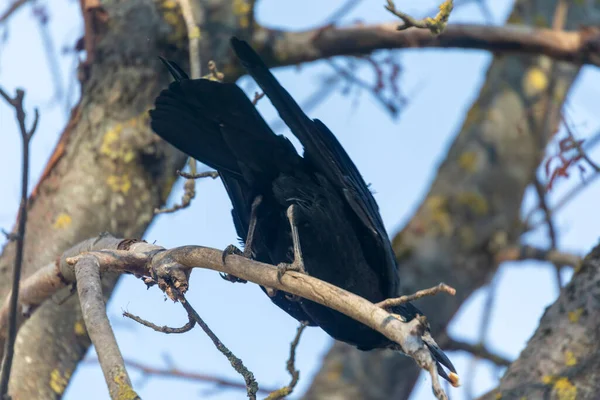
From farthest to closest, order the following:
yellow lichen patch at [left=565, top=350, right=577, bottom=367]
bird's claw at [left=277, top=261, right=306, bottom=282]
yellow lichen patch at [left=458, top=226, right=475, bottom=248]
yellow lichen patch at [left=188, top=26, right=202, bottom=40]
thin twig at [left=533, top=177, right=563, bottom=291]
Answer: yellow lichen patch at [left=458, top=226, right=475, bottom=248] → thin twig at [left=533, top=177, right=563, bottom=291] → yellow lichen patch at [left=188, top=26, right=202, bottom=40] → yellow lichen patch at [left=565, top=350, right=577, bottom=367] → bird's claw at [left=277, top=261, right=306, bottom=282]

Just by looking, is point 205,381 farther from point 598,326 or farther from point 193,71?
point 598,326

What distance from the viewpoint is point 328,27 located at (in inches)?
205

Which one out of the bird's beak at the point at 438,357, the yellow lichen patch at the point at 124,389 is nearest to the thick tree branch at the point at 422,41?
the bird's beak at the point at 438,357

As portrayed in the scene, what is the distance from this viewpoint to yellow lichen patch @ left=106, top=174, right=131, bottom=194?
170 inches

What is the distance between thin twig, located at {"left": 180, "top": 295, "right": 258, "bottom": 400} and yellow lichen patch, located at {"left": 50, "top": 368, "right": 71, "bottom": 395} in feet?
4.64

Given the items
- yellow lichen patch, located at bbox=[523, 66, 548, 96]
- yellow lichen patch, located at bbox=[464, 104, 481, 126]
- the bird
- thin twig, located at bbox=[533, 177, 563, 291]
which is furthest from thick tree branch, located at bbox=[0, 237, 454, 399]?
yellow lichen patch, located at bbox=[523, 66, 548, 96]

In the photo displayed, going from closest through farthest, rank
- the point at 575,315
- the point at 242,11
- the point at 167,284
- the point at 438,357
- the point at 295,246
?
the point at 167,284 < the point at 438,357 < the point at 295,246 < the point at 575,315 < the point at 242,11

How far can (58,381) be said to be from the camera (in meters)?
3.88

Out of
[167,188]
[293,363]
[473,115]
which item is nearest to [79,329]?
[167,188]

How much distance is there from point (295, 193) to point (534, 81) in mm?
4640

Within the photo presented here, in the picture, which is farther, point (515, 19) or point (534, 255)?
point (515, 19)

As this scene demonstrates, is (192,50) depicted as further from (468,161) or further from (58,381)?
(468,161)

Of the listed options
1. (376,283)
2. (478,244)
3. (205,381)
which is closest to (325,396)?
(205,381)

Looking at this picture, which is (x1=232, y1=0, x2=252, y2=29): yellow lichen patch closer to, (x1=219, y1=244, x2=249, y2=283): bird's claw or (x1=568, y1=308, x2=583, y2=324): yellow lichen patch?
(x1=219, y1=244, x2=249, y2=283): bird's claw
